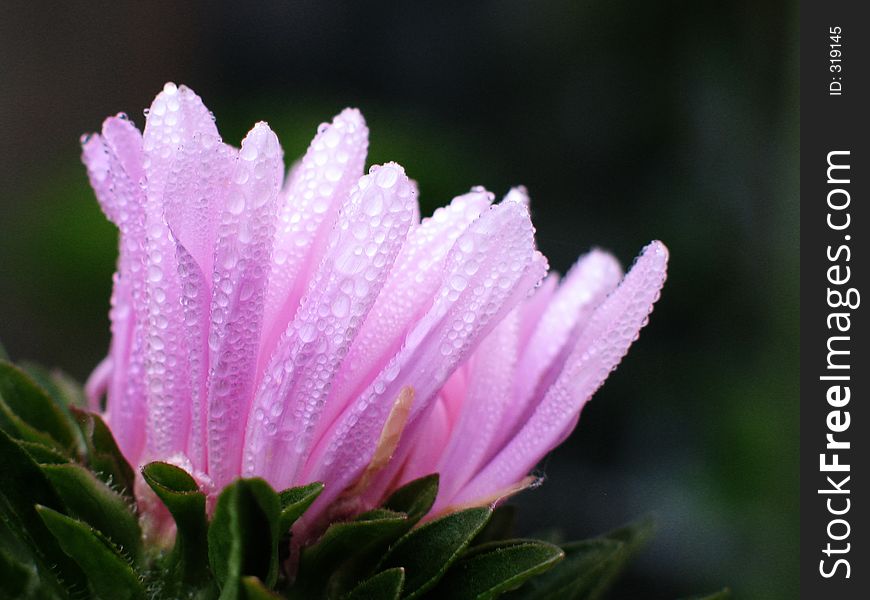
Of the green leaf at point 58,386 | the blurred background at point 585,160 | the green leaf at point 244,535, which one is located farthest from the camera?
the blurred background at point 585,160

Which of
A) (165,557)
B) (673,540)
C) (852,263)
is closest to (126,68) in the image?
(673,540)

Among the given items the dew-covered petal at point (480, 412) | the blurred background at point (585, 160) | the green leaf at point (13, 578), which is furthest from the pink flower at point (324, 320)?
the blurred background at point (585, 160)

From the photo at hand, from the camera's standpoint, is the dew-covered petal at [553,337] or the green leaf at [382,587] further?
the dew-covered petal at [553,337]

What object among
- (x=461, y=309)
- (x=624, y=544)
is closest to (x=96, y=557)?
(x=461, y=309)

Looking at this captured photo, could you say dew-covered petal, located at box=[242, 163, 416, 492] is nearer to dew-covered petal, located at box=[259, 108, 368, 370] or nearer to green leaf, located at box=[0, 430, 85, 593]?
dew-covered petal, located at box=[259, 108, 368, 370]

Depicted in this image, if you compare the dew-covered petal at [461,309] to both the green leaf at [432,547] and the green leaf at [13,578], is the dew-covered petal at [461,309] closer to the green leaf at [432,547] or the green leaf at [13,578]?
the green leaf at [432,547]

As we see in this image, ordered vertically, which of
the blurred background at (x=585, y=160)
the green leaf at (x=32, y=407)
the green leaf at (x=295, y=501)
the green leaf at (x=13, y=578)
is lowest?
the green leaf at (x=13, y=578)

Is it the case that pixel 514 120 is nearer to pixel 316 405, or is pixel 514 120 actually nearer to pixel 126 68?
pixel 126 68
